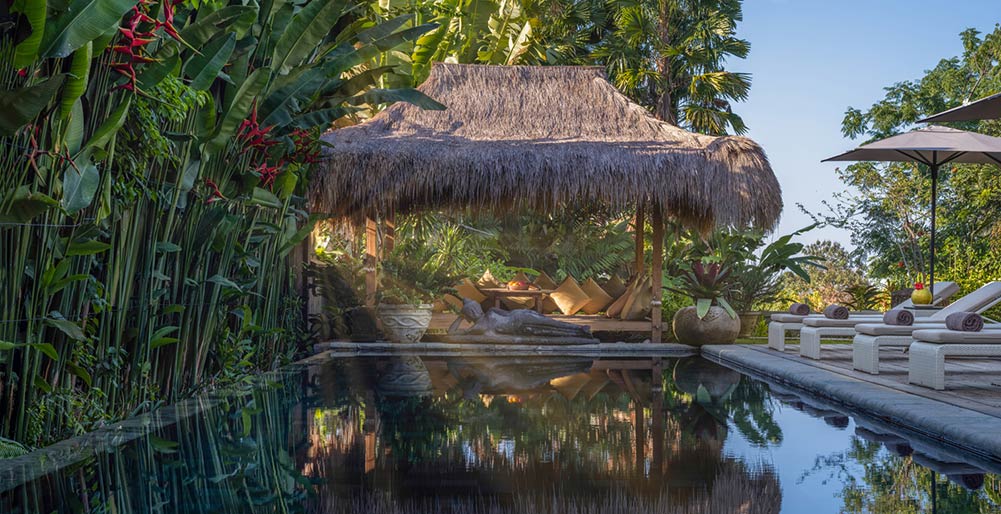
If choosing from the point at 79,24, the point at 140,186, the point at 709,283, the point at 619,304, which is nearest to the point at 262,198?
the point at 140,186

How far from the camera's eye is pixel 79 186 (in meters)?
3.87

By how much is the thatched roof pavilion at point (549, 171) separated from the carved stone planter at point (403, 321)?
0.54 meters

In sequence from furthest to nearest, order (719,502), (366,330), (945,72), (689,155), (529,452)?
(945,72), (366,330), (689,155), (529,452), (719,502)

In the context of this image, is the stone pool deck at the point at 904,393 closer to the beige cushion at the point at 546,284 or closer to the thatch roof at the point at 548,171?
the thatch roof at the point at 548,171

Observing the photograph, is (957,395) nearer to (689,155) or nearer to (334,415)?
(334,415)

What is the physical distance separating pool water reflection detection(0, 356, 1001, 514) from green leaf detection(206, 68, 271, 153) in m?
1.60

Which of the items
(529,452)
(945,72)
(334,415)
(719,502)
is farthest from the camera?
(945,72)

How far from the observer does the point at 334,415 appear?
17.6ft

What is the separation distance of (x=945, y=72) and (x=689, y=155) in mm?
10167

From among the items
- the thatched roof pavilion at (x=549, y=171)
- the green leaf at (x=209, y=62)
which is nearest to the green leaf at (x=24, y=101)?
the green leaf at (x=209, y=62)

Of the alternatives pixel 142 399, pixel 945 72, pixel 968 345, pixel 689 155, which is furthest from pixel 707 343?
pixel 945 72

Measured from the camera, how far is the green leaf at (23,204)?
11.4 ft

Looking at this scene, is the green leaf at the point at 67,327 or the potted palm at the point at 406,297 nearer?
the green leaf at the point at 67,327

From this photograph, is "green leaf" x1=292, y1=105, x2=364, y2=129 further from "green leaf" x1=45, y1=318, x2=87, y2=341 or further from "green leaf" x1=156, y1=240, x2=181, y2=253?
"green leaf" x1=45, y1=318, x2=87, y2=341
